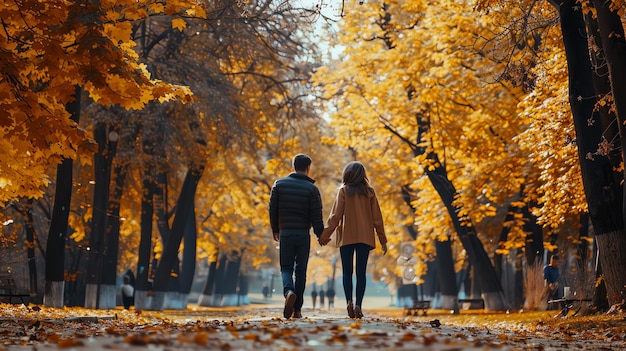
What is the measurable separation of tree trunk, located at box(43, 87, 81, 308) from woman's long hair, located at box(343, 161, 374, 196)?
Answer: 8463mm

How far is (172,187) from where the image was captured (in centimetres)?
3728

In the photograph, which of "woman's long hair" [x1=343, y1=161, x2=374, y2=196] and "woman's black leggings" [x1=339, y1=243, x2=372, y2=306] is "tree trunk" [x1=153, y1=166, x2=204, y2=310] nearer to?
"woman's long hair" [x1=343, y1=161, x2=374, y2=196]

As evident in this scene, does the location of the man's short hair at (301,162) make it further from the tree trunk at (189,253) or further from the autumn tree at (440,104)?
the tree trunk at (189,253)

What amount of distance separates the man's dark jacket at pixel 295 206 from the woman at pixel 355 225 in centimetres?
37

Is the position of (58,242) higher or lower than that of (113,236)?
lower

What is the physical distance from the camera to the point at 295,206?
531 inches

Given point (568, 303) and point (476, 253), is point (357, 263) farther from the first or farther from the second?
point (476, 253)

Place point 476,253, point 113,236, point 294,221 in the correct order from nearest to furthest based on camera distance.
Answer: point 294,221
point 113,236
point 476,253

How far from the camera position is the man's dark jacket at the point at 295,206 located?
44.2 ft

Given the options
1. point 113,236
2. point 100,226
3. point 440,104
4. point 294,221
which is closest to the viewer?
point 294,221

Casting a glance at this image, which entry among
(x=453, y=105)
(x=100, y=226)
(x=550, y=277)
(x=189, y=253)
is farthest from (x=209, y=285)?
(x=550, y=277)

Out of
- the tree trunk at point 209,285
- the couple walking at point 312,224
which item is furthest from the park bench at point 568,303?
the tree trunk at point 209,285

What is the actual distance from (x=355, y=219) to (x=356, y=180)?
0.55 metres

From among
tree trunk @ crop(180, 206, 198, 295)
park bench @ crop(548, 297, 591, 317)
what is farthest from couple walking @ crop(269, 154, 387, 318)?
tree trunk @ crop(180, 206, 198, 295)
